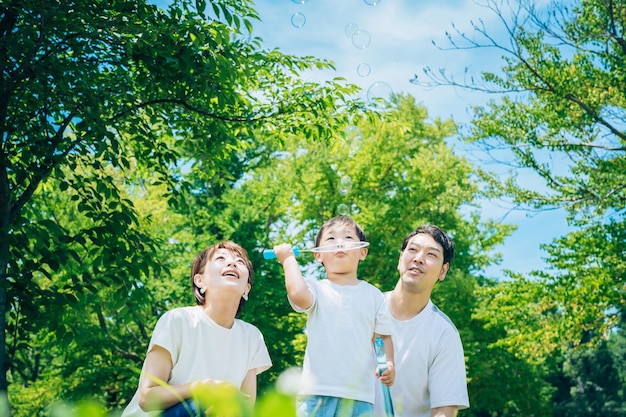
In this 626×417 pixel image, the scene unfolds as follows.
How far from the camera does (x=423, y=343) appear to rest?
3016mm

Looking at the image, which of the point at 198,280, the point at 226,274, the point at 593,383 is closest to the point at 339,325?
A: the point at 226,274

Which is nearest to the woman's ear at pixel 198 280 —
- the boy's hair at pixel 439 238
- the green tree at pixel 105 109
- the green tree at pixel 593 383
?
the boy's hair at pixel 439 238

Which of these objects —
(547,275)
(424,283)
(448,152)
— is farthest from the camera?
(448,152)

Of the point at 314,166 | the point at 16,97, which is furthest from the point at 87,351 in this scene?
the point at 16,97

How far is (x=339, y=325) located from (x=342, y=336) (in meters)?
0.05

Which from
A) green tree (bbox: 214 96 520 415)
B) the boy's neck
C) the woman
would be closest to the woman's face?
the woman

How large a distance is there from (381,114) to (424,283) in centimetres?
444

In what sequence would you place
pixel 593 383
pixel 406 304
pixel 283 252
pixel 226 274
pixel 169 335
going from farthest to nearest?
pixel 593 383
pixel 406 304
pixel 283 252
pixel 226 274
pixel 169 335

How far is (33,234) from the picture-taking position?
5156mm

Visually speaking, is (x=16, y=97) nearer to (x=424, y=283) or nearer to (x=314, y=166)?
(x=424, y=283)

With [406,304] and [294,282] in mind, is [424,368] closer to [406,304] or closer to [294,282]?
[406,304]

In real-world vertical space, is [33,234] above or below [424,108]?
below

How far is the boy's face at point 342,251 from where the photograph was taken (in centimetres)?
300

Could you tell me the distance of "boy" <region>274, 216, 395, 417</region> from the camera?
2.73 metres
